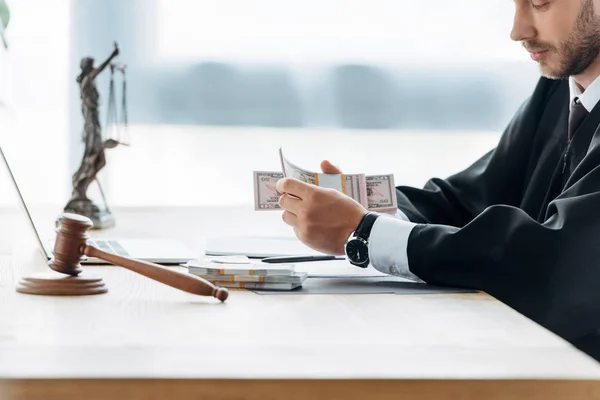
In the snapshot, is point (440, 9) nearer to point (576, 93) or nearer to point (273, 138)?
point (273, 138)

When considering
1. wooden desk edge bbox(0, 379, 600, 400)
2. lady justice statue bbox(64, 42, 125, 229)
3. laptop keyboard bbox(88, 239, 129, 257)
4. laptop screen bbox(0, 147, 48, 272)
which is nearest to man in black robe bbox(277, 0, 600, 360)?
laptop keyboard bbox(88, 239, 129, 257)

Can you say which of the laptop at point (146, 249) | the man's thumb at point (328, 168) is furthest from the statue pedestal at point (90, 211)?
the man's thumb at point (328, 168)

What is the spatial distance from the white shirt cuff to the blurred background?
1.78 metres

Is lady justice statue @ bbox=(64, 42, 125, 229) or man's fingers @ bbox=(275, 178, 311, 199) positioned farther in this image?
lady justice statue @ bbox=(64, 42, 125, 229)

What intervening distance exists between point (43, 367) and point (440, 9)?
2760 mm

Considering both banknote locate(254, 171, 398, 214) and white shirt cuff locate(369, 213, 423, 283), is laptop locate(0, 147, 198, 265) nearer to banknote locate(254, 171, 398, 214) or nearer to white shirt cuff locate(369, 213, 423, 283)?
banknote locate(254, 171, 398, 214)

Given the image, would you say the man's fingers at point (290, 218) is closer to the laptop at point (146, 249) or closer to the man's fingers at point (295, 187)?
the man's fingers at point (295, 187)

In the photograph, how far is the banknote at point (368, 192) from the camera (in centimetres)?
173

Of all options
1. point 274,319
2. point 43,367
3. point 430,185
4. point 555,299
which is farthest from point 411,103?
point 43,367

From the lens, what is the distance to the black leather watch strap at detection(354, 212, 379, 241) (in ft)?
5.22

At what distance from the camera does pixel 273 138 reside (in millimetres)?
3326

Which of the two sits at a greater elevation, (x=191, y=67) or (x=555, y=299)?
(x=191, y=67)

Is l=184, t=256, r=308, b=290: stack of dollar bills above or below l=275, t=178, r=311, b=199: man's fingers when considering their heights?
below

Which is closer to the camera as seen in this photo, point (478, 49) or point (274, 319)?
point (274, 319)
